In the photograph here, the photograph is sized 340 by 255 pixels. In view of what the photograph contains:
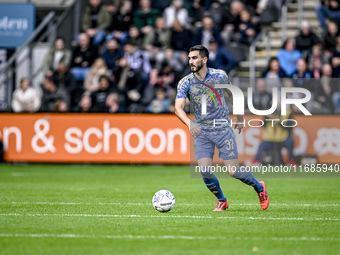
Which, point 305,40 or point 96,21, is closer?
point 305,40

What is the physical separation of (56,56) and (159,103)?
14.6 feet

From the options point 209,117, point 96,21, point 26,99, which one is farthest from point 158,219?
point 96,21

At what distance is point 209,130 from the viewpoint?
10.5 meters

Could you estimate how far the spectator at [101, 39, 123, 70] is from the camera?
75.3 ft

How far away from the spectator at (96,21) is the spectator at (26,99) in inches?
127

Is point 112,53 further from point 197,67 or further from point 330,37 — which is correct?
point 197,67

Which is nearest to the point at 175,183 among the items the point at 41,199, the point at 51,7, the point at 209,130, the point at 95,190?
the point at 95,190

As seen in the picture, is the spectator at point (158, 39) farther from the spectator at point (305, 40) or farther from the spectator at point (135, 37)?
the spectator at point (305, 40)

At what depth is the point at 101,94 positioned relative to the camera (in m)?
21.7

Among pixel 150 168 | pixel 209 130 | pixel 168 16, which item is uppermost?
pixel 168 16

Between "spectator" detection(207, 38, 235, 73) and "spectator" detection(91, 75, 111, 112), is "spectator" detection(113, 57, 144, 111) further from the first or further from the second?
"spectator" detection(207, 38, 235, 73)

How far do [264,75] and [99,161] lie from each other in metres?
5.47

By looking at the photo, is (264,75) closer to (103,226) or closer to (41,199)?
(41,199)

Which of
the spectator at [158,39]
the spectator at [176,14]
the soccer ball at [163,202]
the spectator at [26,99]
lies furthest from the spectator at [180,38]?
the soccer ball at [163,202]
